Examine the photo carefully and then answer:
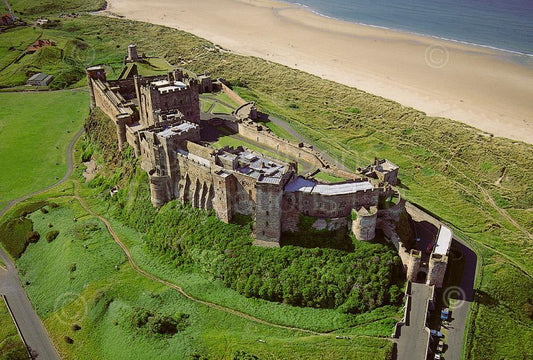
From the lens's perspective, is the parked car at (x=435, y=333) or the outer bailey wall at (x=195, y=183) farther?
the outer bailey wall at (x=195, y=183)

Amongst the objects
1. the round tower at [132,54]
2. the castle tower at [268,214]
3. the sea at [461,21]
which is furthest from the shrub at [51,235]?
the sea at [461,21]

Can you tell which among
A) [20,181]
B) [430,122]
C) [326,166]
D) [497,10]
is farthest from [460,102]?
[497,10]

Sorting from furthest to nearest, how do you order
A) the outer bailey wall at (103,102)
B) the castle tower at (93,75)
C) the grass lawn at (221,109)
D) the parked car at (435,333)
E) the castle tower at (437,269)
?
the castle tower at (93,75) → the grass lawn at (221,109) → the outer bailey wall at (103,102) → the castle tower at (437,269) → the parked car at (435,333)

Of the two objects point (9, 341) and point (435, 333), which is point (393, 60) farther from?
point (9, 341)

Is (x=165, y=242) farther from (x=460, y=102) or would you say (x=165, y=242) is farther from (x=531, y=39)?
(x=531, y=39)

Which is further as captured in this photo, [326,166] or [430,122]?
[430,122]

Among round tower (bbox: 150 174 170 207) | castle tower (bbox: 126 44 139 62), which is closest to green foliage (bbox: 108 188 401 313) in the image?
round tower (bbox: 150 174 170 207)

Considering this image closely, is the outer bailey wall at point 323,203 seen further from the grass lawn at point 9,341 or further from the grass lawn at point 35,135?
the grass lawn at point 35,135
